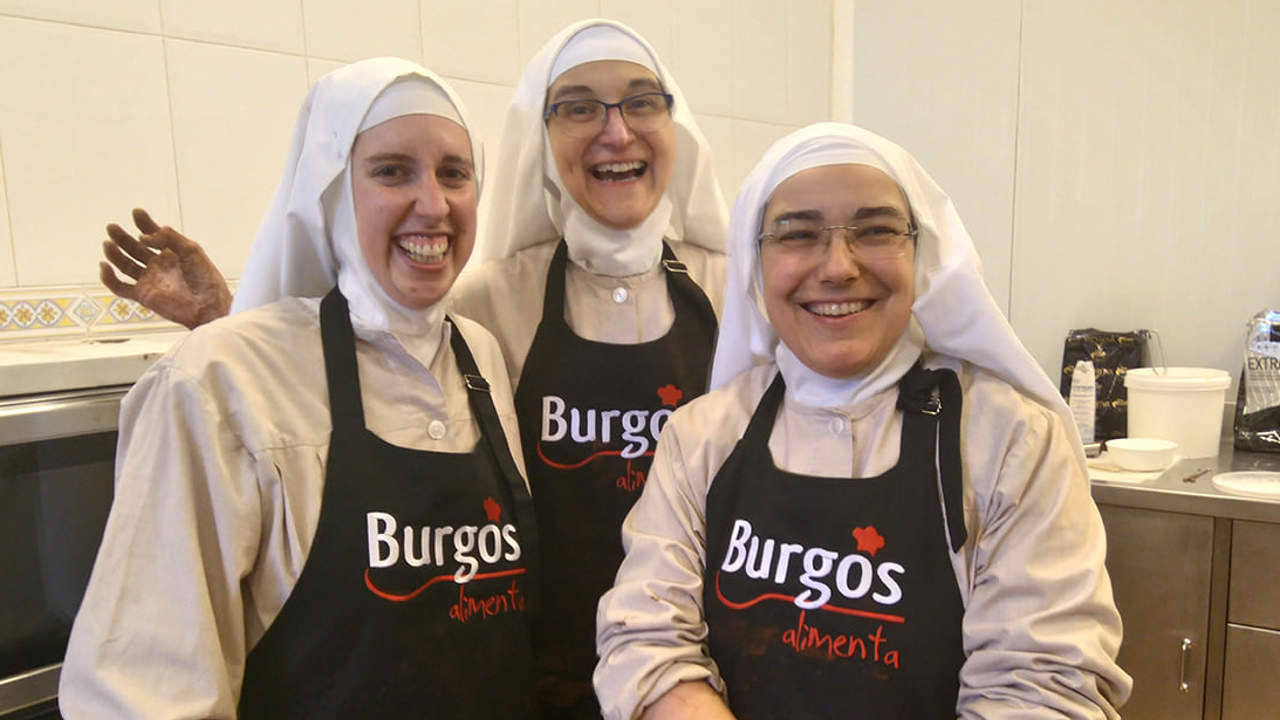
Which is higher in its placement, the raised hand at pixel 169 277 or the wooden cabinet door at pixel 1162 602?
the raised hand at pixel 169 277

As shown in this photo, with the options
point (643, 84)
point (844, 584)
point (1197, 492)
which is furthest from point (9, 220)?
point (1197, 492)

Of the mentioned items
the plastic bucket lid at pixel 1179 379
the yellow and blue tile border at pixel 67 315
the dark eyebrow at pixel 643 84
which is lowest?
the plastic bucket lid at pixel 1179 379

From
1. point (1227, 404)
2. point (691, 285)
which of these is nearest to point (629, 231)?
point (691, 285)

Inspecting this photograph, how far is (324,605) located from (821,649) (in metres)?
0.75

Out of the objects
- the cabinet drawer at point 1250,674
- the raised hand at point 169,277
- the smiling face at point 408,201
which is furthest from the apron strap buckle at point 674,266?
the cabinet drawer at point 1250,674

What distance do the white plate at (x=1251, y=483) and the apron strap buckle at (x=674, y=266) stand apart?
163 centimetres

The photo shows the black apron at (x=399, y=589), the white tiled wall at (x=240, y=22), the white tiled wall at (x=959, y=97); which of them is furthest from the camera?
the white tiled wall at (x=959, y=97)

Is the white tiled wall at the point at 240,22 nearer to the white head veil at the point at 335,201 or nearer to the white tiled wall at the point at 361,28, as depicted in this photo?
the white tiled wall at the point at 361,28

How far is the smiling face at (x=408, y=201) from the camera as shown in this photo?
4.72ft

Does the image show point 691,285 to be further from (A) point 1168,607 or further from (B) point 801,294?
(A) point 1168,607

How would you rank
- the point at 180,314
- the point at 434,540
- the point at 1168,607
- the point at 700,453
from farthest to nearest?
the point at 1168,607
the point at 180,314
the point at 700,453
the point at 434,540

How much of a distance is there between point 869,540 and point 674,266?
0.79 metres

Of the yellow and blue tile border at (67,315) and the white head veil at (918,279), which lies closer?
the white head veil at (918,279)

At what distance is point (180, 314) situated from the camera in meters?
1.66
